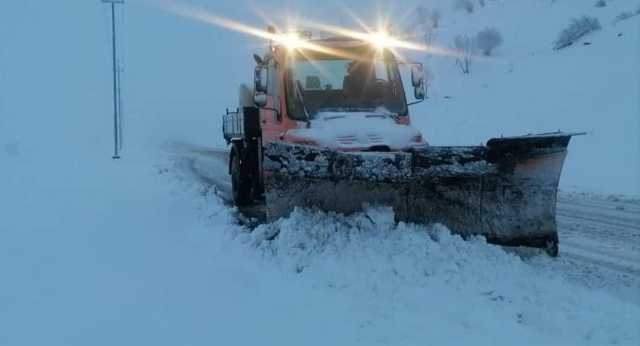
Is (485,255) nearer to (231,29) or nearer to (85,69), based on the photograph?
(85,69)

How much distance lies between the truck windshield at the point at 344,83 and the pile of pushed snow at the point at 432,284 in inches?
64.0

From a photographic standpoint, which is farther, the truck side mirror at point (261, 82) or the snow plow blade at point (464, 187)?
the truck side mirror at point (261, 82)

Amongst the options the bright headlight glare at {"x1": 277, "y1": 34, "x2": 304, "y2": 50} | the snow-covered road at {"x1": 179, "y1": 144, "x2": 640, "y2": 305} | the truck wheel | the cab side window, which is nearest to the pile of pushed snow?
the snow-covered road at {"x1": 179, "y1": 144, "x2": 640, "y2": 305}

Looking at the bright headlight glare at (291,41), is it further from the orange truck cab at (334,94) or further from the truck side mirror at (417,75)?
the truck side mirror at (417,75)

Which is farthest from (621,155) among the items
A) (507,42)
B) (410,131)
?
(507,42)

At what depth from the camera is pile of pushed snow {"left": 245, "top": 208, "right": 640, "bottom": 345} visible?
3.69 meters

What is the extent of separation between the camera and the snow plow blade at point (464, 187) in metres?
5.15

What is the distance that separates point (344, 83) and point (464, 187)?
6.90ft

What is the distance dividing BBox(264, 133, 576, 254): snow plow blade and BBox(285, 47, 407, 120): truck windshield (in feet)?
4.11

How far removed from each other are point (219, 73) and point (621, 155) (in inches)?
1417

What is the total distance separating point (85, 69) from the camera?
4609cm

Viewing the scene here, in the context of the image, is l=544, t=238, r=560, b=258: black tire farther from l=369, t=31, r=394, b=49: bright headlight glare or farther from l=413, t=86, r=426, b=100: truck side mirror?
l=369, t=31, r=394, b=49: bright headlight glare

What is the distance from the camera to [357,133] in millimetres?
5840

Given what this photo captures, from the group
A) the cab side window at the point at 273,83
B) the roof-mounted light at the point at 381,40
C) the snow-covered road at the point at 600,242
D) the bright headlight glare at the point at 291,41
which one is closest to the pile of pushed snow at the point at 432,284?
the snow-covered road at the point at 600,242
